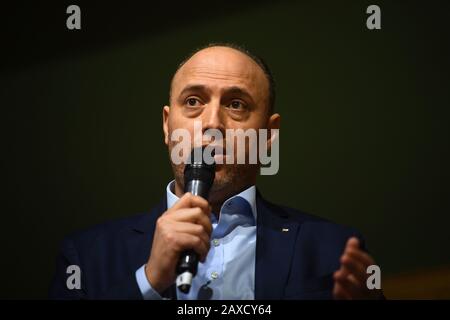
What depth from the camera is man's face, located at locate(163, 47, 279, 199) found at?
1779 mm

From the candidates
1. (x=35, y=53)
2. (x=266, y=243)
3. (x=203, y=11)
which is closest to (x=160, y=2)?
(x=203, y=11)

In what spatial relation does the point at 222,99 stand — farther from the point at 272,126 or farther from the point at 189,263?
the point at 189,263

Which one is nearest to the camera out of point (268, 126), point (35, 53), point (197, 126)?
point (197, 126)

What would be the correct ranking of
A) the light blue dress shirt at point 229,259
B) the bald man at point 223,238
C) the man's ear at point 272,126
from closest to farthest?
the bald man at point 223,238, the light blue dress shirt at point 229,259, the man's ear at point 272,126

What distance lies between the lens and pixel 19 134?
2047 millimetres

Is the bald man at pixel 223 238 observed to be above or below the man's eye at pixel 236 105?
below

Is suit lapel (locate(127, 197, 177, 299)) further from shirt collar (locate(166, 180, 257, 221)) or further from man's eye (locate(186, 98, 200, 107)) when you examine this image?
man's eye (locate(186, 98, 200, 107))

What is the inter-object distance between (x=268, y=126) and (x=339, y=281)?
0.65 metres

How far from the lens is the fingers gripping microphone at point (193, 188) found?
4.33 ft

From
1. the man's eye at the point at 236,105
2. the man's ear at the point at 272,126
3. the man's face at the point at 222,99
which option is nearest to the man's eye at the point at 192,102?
the man's face at the point at 222,99

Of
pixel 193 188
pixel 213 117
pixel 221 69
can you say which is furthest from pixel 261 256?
pixel 221 69

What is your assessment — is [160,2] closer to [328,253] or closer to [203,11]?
[203,11]

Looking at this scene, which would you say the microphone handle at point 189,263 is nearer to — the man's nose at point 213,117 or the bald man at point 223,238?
the bald man at point 223,238

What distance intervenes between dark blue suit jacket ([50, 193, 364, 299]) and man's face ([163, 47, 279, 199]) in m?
0.15
